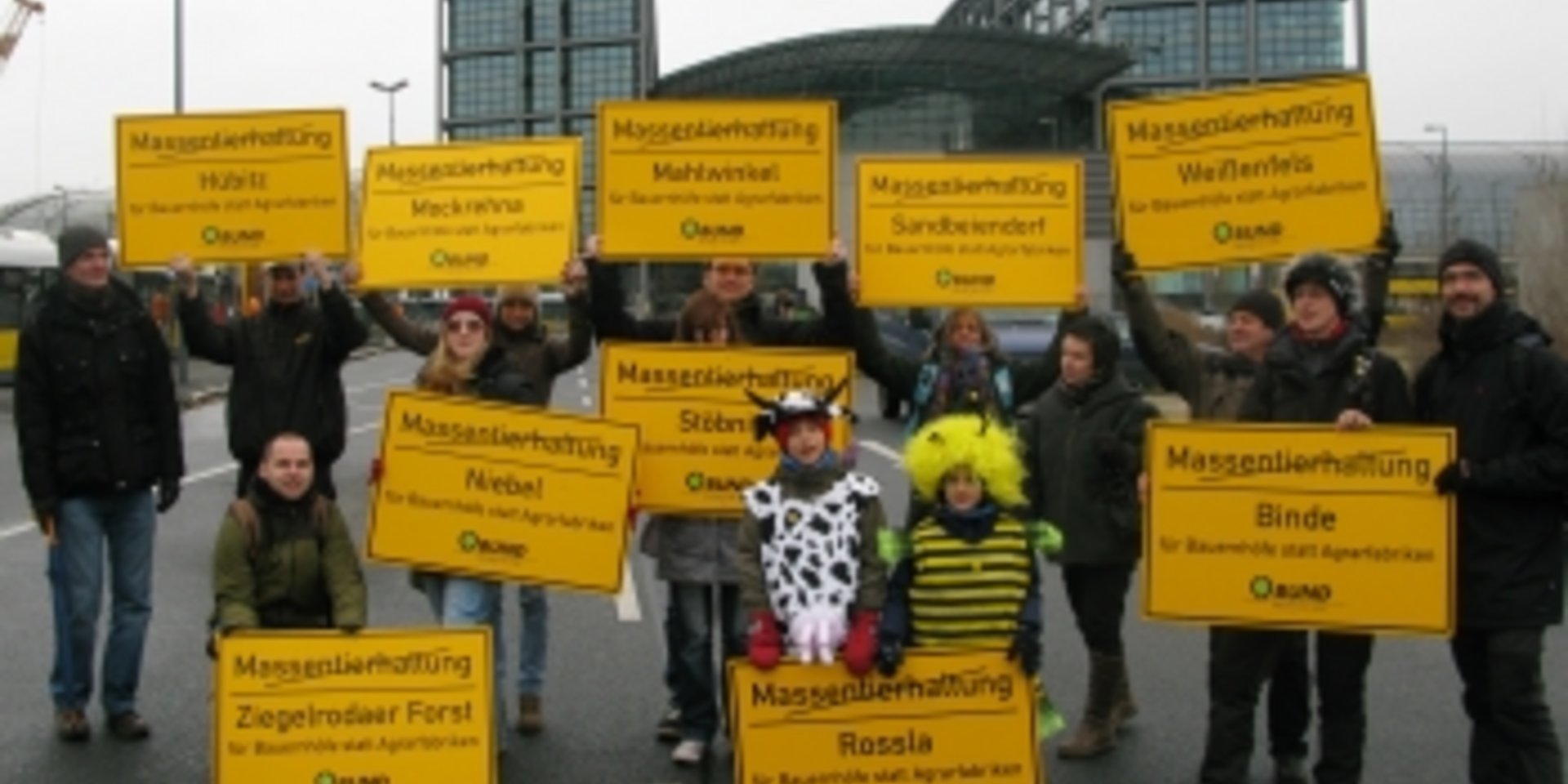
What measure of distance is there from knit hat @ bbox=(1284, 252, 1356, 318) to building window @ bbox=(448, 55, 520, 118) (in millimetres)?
83025

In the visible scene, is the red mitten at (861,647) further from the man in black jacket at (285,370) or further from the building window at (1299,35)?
the building window at (1299,35)

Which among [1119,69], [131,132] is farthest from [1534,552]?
[1119,69]

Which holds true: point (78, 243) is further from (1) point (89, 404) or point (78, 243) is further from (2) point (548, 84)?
(2) point (548, 84)

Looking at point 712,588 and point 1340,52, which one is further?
point 1340,52

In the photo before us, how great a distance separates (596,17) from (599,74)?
3.09 meters

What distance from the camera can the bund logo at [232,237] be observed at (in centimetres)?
672

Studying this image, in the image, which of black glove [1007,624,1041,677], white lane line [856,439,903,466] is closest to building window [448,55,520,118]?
white lane line [856,439,903,466]

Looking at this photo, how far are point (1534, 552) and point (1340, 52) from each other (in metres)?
80.7

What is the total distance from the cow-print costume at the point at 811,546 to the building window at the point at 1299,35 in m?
80.1

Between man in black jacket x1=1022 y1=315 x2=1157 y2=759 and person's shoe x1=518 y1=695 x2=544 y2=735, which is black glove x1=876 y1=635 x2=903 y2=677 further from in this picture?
person's shoe x1=518 y1=695 x2=544 y2=735

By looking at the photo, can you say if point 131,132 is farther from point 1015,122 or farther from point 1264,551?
point 1015,122

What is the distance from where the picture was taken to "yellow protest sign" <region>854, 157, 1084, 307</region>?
6.65m

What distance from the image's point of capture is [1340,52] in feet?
265

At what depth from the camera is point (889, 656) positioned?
17.2 feet
